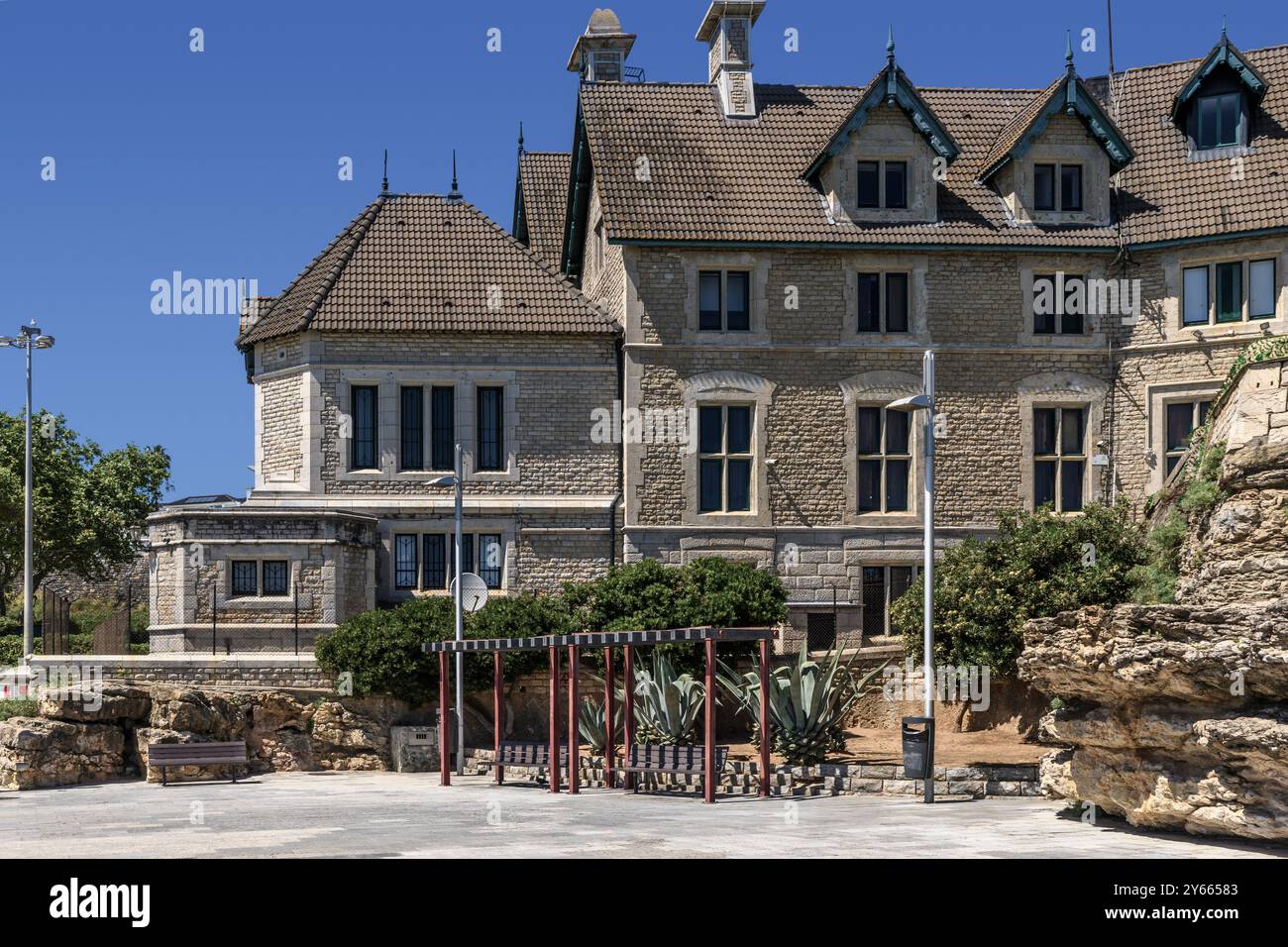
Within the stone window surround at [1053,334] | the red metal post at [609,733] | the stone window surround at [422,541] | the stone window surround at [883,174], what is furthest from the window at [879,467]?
the red metal post at [609,733]

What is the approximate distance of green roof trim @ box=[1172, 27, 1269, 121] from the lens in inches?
1634

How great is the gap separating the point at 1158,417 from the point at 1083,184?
5.72m

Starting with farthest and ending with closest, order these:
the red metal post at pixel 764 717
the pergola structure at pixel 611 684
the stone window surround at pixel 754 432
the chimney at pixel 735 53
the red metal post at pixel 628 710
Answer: the chimney at pixel 735 53 < the stone window surround at pixel 754 432 < the red metal post at pixel 628 710 < the red metal post at pixel 764 717 < the pergola structure at pixel 611 684

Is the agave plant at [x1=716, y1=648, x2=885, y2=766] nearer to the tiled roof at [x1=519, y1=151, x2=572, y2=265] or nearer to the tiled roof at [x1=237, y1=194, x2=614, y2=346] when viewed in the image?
the tiled roof at [x1=237, y1=194, x2=614, y2=346]

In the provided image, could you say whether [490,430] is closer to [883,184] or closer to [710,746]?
[883,184]

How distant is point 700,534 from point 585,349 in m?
5.05

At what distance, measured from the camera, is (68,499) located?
59719 millimetres

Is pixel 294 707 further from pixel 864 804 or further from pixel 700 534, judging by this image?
pixel 864 804

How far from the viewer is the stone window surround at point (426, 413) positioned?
4181 cm

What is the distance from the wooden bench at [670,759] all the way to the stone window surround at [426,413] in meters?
15.3

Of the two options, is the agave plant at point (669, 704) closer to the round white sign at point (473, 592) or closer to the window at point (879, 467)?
the round white sign at point (473, 592)

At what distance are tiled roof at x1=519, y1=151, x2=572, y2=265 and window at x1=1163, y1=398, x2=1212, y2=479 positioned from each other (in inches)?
680

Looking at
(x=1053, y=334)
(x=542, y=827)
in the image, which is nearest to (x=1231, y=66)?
(x=1053, y=334)

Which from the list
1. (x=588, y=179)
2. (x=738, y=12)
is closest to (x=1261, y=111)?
(x=738, y=12)
